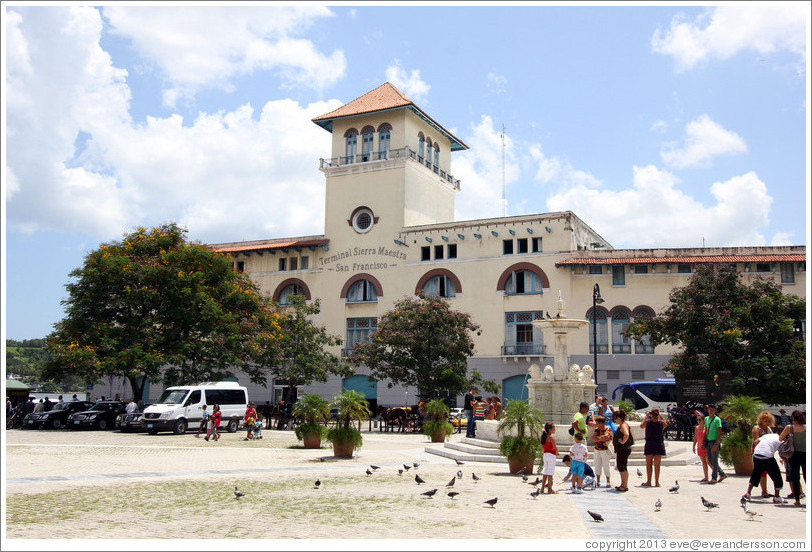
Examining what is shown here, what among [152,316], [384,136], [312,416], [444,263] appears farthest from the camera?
[384,136]

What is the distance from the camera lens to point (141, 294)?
33.3 m

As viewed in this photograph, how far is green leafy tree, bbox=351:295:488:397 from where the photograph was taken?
35.0 meters

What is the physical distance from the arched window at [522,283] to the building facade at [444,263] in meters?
0.06

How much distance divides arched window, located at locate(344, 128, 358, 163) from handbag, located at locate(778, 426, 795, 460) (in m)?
40.0

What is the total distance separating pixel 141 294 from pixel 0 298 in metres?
27.0

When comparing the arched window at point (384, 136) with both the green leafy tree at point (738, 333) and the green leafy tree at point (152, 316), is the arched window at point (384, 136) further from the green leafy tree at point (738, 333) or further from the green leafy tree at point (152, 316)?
the green leafy tree at point (738, 333)

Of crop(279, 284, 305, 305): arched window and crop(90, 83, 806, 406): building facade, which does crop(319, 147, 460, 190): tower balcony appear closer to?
crop(90, 83, 806, 406): building facade

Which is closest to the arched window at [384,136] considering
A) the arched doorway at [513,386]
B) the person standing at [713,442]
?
the arched doorway at [513,386]

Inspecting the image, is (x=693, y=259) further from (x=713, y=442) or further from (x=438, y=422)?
(x=713, y=442)

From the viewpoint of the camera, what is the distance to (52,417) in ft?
109

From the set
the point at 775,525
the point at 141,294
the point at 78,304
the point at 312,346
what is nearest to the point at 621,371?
the point at 312,346

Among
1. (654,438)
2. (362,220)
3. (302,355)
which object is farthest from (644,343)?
(654,438)

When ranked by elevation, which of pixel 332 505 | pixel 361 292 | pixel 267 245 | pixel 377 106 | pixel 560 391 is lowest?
pixel 332 505

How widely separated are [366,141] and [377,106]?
2.51 meters
